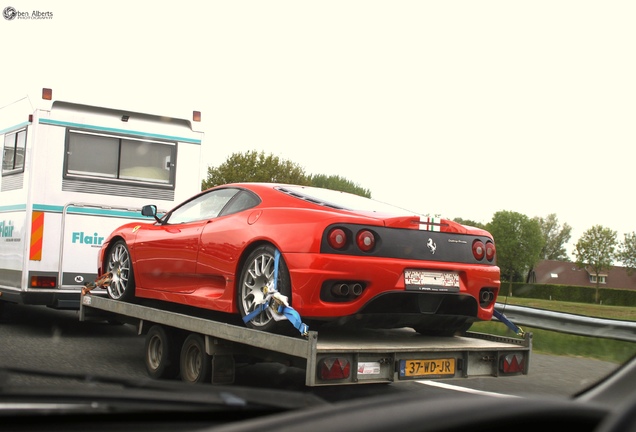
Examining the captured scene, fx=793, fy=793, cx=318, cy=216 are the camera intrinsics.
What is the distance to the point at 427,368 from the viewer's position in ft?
18.6

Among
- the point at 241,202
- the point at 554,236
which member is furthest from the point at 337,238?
the point at 554,236

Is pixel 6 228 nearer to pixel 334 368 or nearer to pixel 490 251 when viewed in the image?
pixel 490 251

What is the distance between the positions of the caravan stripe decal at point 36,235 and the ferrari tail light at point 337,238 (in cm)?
623

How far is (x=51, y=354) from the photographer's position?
855cm

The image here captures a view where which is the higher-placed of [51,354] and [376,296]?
[376,296]

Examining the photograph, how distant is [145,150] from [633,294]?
62.3 metres

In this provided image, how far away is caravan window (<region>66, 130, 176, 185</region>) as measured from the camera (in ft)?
36.0

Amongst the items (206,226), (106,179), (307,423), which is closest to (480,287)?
(206,226)

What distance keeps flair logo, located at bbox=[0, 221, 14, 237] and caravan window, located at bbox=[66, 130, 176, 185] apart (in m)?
1.25

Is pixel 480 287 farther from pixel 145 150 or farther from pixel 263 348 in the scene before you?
pixel 145 150

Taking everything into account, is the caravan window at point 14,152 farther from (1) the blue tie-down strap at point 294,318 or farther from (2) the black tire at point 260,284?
(1) the blue tie-down strap at point 294,318

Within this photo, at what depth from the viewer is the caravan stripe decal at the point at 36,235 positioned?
34.8 feet

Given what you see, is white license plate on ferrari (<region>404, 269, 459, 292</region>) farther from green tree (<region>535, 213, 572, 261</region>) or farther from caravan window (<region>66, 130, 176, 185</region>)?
green tree (<region>535, 213, 572, 261</region>)

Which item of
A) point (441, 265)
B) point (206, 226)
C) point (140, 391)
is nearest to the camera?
point (140, 391)
